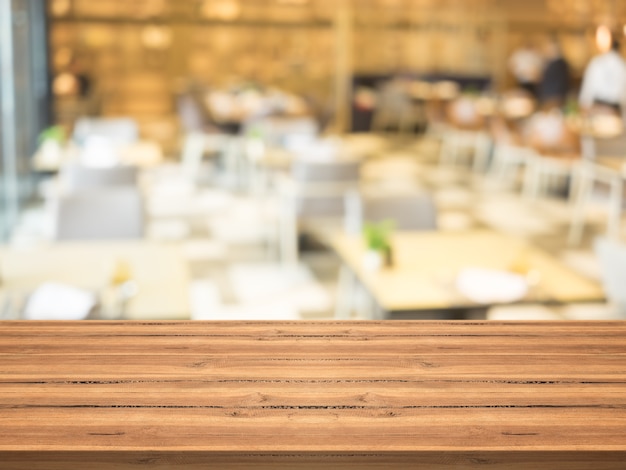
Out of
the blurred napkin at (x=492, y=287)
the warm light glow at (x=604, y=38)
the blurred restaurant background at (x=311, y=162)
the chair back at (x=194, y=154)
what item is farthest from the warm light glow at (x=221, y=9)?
the blurred napkin at (x=492, y=287)

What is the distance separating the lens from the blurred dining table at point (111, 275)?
2.63 metres

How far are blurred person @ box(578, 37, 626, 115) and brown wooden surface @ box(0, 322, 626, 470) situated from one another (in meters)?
8.60

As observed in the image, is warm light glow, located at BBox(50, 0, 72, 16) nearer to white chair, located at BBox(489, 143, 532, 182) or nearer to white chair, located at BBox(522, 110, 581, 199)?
white chair, located at BBox(489, 143, 532, 182)

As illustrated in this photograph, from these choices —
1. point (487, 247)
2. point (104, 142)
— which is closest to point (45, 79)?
point (104, 142)

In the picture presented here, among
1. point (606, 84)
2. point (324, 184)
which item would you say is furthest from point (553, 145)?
point (324, 184)

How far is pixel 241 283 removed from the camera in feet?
18.2

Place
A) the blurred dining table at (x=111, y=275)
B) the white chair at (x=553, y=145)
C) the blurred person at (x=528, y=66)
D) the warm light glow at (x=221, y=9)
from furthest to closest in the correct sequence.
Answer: the blurred person at (x=528, y=66), the warm light glow at (x=221, y=9), the white chair at (x=553, y=145), the blurred dining table at (x=111, y=275)

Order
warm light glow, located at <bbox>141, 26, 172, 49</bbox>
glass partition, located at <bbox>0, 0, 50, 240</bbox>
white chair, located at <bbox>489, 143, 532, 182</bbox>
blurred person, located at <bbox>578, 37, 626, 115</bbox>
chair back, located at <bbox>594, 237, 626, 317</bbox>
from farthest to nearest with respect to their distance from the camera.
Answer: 1. warm light glow, located at <bbox>141, 26, 172, 49</bbox>
2. blurred person, located at <bbox>578, 37, 626, 115</bbox>
3. white chair, located at <bbox>489, 143, 532, 182</bbox>
4. glass partition, located at <bbox>0, 0, 50, 240</bbox>
5. chair back, located at <bbox>594, 237, 626, 317</bbox>

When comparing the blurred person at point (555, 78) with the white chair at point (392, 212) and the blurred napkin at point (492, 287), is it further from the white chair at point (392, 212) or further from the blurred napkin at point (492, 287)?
the blurred napkin at point (492, 287)

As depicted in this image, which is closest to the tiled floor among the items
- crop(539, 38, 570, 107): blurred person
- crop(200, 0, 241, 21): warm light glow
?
crop(539, 38, 570, 107): blurred person

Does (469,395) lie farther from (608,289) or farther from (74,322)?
(608,289)

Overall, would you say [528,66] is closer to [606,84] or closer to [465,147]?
[465,147]

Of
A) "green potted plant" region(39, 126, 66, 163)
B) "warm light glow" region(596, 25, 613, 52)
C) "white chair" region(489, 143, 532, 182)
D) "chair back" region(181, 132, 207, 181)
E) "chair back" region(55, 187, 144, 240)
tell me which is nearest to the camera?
"chair back" region(55, 187, 144, 240)

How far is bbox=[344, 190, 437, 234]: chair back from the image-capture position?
402cm
